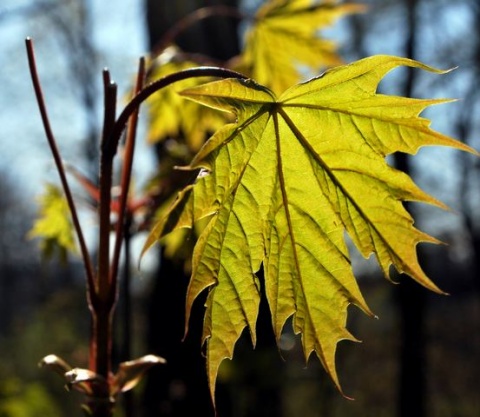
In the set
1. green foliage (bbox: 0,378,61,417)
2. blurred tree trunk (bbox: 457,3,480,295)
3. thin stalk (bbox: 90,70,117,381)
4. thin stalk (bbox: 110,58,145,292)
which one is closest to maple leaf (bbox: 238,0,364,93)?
thin stalk (bbox: 110,58,145,292)

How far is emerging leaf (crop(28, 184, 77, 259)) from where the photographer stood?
1.15m

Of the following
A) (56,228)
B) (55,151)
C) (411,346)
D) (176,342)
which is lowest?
(411,346)

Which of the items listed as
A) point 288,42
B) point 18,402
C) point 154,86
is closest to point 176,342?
point 18,402

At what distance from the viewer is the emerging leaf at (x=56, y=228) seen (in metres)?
1.15

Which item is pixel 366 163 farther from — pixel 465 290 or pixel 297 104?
pixel 465 290

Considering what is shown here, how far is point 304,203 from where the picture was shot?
68cm

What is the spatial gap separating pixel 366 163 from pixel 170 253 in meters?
1.03

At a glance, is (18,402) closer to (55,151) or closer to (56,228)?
(56,228)

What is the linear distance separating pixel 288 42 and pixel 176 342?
1.84 metres

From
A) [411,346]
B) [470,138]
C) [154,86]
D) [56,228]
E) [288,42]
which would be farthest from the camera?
[470,138]

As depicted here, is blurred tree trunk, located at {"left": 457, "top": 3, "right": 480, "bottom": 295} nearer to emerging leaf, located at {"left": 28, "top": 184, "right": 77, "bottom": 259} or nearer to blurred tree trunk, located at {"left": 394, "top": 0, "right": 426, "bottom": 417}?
blurred tree trunk, located at {"left": 394, "top": 0, "right": 426, "bottom": 417}

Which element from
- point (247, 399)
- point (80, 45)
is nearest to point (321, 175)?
point (247, 399)

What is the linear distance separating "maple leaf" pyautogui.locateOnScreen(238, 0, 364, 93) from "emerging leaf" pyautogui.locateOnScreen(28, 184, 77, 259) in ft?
1.88

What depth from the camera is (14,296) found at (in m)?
23.8
